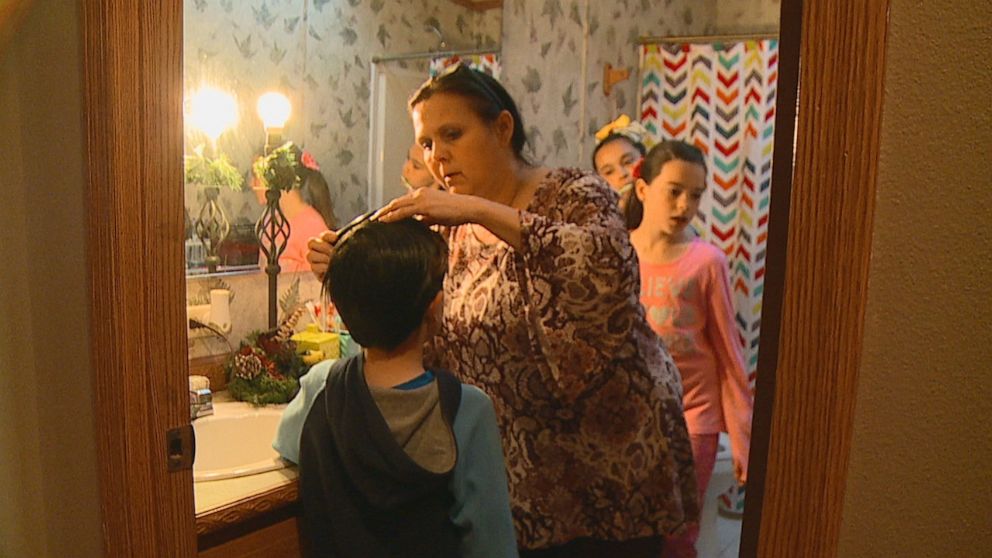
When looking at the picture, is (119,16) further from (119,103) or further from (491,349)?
(491,349)

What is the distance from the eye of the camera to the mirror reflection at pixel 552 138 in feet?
6.22

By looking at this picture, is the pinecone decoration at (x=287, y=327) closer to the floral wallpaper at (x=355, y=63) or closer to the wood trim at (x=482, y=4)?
the floral wallpaper at (x=355, y=63)

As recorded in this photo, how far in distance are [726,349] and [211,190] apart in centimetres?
139

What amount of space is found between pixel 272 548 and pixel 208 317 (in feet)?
2.67

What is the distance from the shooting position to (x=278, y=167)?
1.96 m

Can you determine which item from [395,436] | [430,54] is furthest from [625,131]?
[395,436]

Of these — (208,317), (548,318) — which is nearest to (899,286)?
(548,318)

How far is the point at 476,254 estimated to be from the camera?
1445 millimetres

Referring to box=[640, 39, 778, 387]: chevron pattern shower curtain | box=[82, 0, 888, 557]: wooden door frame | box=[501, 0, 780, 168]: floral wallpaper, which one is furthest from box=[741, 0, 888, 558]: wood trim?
box=[640, 39, 778, 387]: chevron pattern shower curtain

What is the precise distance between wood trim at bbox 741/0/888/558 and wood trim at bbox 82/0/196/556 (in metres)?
0.64

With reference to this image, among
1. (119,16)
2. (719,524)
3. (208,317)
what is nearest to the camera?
(119,16)

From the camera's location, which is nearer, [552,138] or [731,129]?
[552,138]

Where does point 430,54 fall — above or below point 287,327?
above

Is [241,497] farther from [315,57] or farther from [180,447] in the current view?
[315,57]
